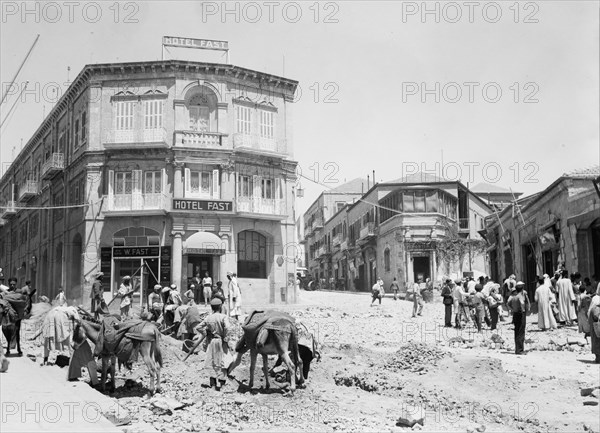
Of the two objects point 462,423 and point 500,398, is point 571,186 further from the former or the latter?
point 462,423

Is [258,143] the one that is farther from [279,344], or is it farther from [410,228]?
[279,344]

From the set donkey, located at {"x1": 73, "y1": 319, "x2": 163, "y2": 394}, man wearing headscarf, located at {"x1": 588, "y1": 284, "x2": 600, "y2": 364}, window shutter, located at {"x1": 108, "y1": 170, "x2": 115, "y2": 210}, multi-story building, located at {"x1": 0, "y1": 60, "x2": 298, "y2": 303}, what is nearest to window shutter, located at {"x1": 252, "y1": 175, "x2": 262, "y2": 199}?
multi-story building, located at {"x1": 0, "y1": 60, "x2": 298, "y2": 303}

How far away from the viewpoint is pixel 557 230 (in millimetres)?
22984

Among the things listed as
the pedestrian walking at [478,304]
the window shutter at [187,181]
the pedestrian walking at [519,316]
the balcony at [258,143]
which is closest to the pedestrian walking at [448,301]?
the pedestrian walking at [478,304]

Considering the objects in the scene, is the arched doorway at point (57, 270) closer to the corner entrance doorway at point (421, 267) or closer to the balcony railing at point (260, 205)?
the balcony railing at point (260, 205)

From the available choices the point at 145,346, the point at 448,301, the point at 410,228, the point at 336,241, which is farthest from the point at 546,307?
the point at 336,241

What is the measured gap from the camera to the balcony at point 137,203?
3117cm

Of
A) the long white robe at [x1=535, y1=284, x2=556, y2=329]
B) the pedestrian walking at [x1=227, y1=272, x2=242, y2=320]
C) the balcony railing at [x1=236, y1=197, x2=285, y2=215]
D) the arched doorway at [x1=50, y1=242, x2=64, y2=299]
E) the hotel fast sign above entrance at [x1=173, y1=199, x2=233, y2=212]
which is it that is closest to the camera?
the long white robe at [x1=535, y1=284, x2=556, y2=329]

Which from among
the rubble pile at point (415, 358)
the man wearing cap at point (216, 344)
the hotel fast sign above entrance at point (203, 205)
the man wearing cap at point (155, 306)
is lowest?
the rubble pile at point (415, 358)

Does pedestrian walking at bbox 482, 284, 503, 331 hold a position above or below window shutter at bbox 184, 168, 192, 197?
below

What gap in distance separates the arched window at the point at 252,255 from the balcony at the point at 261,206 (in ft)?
3.99

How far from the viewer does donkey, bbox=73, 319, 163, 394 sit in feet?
37.7

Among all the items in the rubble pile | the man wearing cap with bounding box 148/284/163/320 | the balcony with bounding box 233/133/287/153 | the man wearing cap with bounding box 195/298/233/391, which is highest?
Result: the balcony with bounding box 233/133/287/153

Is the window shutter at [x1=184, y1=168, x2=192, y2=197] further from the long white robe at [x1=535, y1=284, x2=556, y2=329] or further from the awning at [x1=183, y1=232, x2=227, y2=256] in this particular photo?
the long white robe at [x1=535, y1=284, x2=556, y2=329]
